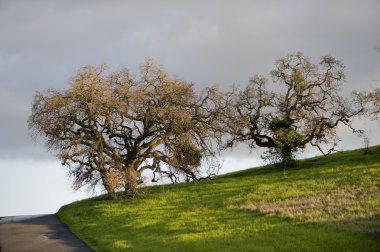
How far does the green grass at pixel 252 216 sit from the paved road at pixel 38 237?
37.0 inches

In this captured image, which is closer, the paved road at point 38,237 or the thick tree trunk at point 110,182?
the paved road at point 38,237

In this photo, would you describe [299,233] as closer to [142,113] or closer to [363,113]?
[142,113]

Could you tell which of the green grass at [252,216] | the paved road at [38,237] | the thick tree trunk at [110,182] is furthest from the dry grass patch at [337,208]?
the thick tree trunk at [110,182]

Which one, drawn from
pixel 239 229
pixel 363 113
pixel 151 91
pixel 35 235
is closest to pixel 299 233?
pixel 239 229

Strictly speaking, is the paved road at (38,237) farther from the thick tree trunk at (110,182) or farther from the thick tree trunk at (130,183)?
the thick tree trunk at (130,183)

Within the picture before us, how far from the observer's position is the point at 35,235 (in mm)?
34688

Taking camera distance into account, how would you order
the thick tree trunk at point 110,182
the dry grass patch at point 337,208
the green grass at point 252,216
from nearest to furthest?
the green grass at point 252,216
the dry grass patch at point 337,208
the thick tree trunk at point 110,182

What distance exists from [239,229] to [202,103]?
27488mm

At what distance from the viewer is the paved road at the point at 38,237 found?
29250 millimetres

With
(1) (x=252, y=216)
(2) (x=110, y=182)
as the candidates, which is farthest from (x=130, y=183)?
(1) (x=252, y=216)

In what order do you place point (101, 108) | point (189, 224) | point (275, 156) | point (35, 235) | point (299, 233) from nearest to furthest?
point (299, 233)
point (189, 224)
point (35, 235)
point (101, 108)
point (275, 156)

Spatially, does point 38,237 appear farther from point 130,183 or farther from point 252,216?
point 130,183

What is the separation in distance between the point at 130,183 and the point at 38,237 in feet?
49.4

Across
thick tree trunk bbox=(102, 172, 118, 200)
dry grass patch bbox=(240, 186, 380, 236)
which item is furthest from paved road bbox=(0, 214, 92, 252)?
dry grass patch bbox=(240, 186, 380, 236)
